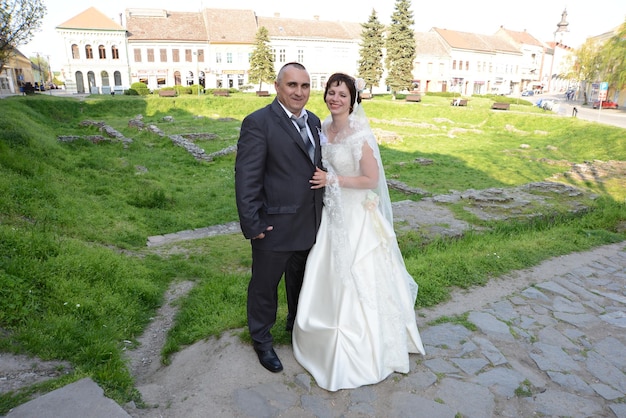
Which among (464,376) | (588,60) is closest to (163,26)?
(588,60)

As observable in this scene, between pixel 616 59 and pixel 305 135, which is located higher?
pixel 616 59

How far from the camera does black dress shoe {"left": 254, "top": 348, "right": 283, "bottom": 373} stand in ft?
10.2

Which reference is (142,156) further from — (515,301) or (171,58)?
(171,58)

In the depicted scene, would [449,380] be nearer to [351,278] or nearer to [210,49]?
[351,278]

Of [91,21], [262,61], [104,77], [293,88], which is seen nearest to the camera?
[293,88]

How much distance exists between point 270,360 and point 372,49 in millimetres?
43095

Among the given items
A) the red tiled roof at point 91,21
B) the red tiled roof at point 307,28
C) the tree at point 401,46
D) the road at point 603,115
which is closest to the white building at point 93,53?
the red tiled roof at point 91,21

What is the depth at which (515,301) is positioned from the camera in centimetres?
455

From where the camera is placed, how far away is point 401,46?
136 feet

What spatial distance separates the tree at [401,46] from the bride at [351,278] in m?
40.2

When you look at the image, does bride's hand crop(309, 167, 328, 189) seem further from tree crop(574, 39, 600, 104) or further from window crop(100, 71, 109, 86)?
window crop(100, 71, 109, 86)

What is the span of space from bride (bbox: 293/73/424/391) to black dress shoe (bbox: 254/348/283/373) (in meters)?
0.19

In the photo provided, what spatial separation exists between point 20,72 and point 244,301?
65.8 meters

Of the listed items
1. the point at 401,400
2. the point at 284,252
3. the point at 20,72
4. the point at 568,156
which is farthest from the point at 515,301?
the point at 20,72
